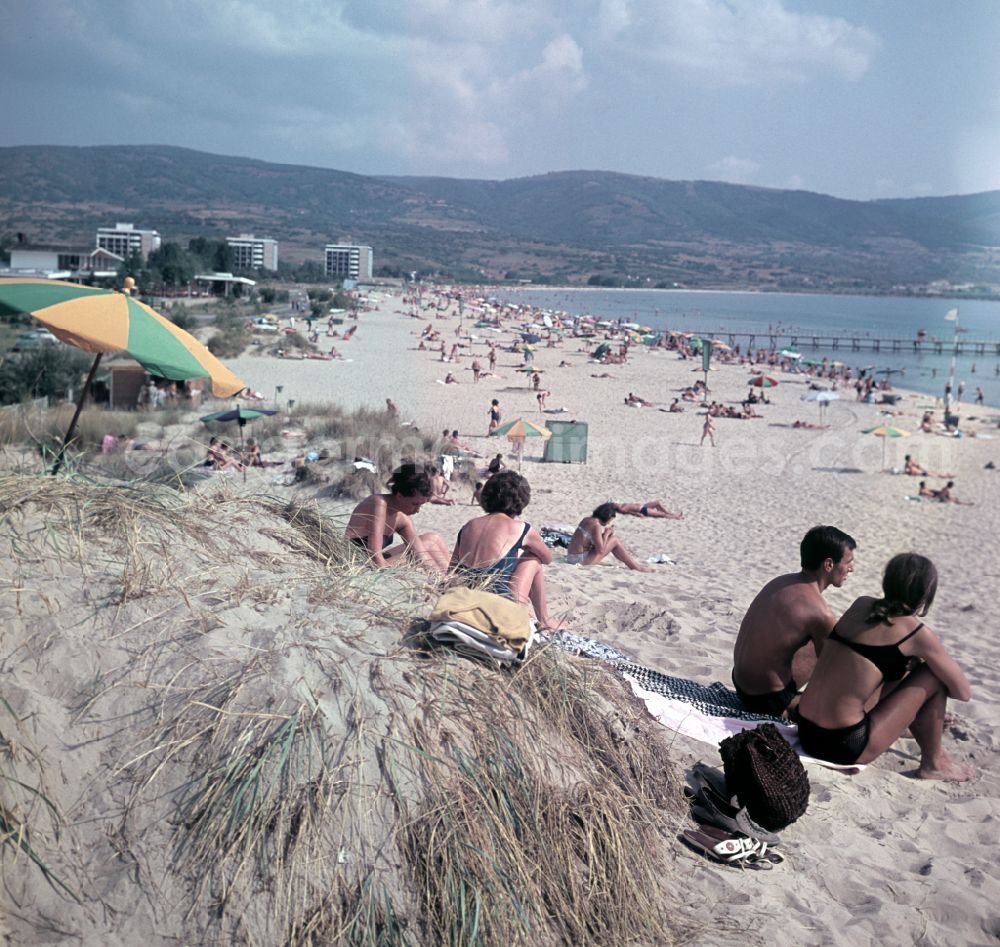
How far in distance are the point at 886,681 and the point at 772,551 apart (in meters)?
6.81

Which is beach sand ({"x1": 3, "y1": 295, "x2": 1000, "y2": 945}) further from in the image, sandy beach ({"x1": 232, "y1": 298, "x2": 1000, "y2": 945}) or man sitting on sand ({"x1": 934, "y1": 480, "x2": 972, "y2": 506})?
man sitting on sand ({"x1": 934, "y1": 480, "x2": 972, "y2": 506})

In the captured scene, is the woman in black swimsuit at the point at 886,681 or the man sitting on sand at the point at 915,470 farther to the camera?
the man sitting on sand at the point at 915,470

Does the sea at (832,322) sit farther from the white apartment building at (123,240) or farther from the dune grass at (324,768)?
the dune grass at (324,768)

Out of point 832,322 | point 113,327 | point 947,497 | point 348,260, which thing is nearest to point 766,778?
point 113,327

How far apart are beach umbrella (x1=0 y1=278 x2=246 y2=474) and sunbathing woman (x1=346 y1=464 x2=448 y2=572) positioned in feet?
4.28

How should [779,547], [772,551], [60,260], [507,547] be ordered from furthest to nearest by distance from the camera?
[60,260], [779,547], [772,551], [507,547]

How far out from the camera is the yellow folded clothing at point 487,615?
10.0 ft

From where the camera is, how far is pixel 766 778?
3.19 metres

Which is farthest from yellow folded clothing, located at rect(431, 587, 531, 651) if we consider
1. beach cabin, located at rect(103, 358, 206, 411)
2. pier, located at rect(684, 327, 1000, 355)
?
pier, located at rect(684, 327, 1000, 355)

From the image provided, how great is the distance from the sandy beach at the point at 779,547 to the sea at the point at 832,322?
17.1 metres

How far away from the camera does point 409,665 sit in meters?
2.97

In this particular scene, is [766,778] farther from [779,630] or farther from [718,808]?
[779,630]

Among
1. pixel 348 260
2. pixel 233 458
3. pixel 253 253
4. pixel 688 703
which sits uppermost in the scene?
pixel 348 260

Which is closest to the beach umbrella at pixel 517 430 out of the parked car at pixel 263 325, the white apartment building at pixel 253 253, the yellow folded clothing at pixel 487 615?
the yellow folded clothing at pixel 487 615
